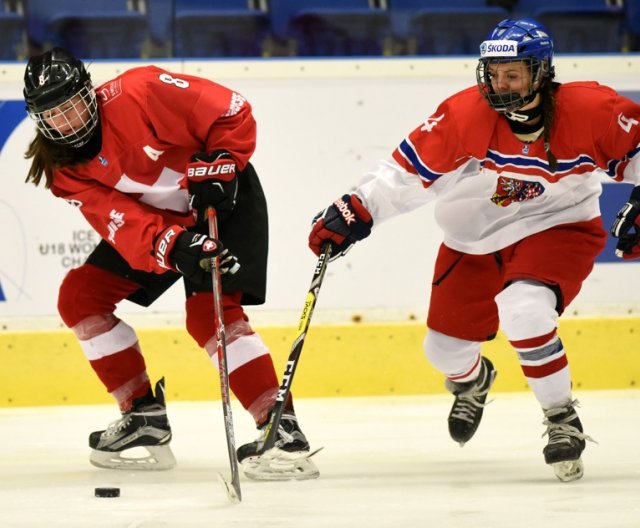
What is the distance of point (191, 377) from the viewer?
451cm

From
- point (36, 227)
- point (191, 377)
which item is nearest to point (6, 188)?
point (36, 227)

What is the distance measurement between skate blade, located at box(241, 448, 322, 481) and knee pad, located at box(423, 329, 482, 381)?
0.60m

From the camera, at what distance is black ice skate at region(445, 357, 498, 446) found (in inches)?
140

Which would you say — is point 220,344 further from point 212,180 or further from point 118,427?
point 118,427

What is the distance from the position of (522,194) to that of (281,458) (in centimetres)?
88

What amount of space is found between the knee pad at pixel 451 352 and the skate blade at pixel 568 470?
2.01 feet

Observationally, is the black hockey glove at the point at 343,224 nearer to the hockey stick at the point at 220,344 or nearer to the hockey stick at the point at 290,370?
the hockey stick at the point at 290,370

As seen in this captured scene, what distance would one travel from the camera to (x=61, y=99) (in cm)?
295

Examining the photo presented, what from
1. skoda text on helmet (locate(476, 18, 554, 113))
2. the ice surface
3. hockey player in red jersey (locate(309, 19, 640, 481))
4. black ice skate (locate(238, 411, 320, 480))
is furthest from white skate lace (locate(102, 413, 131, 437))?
skoda text on helmet (locate(476, 18, 554, 113))

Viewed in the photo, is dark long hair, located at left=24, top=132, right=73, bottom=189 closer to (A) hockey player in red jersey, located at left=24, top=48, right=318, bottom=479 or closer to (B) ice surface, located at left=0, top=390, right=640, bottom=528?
(A) hockey player in red jersey, located at left=24, top=48, right=318, bottom=479

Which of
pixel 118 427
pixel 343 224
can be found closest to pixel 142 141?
pixel 343 224

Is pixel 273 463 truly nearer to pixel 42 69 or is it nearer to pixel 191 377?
pixel 42 69

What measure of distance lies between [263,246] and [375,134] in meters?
1.46

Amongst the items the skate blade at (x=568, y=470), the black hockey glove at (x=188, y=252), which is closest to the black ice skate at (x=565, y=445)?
the skate blade at (x=568, y=470)
